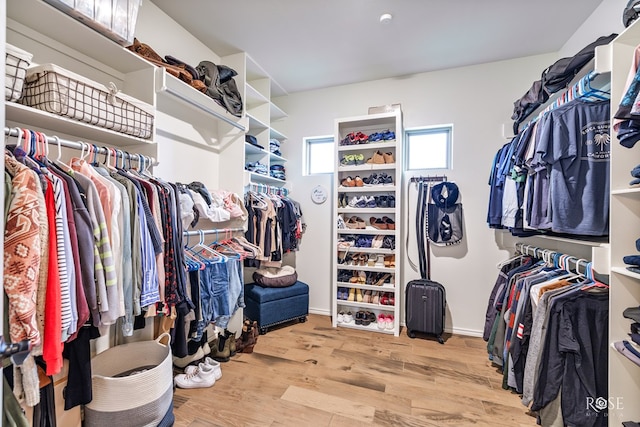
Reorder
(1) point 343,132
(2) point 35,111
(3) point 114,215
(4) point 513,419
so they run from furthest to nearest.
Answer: (1) point 343,132
(4) point 513,419
(3) point 114,215
(2) point 35,111

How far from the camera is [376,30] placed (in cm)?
234

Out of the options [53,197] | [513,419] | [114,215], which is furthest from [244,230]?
[513,419]

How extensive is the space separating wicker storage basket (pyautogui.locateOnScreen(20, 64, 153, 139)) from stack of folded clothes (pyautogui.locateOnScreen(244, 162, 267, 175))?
1.32 m

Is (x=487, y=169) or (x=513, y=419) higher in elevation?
(x=487, y=169)

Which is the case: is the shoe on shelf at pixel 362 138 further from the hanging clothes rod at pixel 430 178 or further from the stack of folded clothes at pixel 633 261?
the stack of folded clothes at pixel 633 261

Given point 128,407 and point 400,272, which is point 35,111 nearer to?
point 128,407

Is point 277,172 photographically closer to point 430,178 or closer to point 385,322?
point 430,178

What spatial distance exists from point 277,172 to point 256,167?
463 millimetres

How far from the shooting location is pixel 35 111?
120 cm

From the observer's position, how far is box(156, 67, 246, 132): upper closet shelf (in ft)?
5.87

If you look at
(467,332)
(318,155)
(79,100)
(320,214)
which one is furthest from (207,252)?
(467,332)

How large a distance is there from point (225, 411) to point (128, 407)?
555 millimetres

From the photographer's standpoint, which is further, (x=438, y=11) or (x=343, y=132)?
(x=343, y=132)

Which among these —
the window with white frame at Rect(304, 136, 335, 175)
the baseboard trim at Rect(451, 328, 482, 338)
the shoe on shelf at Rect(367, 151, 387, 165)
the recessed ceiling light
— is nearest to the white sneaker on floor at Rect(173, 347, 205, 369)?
the window with white frame at Rect(304, 136, 335, 175)
